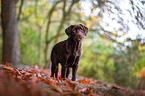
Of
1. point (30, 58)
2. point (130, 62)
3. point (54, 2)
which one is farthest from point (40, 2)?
point (130, 62)

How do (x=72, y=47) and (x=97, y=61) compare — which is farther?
(x=97, y=61)

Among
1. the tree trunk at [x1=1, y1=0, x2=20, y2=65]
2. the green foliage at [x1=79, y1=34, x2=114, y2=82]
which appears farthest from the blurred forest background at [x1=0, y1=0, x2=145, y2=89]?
the tree trunk at [x1=1, y1=0, x2=20, y2=65]

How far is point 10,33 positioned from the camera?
8125 millimetres

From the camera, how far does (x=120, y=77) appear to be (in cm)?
1658

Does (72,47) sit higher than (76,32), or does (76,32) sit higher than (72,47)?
(76,32)

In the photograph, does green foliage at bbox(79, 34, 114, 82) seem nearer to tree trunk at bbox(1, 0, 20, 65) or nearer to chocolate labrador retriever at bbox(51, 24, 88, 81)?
tree trunk at bbox(1, 0, 20, 65)

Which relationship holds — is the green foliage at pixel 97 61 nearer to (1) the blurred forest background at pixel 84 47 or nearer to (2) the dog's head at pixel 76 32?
(1) the blurred forest background at pixel 84 47

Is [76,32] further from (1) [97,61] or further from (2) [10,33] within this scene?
(1) [97,61]

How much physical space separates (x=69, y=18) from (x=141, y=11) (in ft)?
31.4

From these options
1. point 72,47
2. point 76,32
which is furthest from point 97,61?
point 76,32

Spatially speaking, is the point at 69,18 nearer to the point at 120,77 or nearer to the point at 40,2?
the point at 40,2

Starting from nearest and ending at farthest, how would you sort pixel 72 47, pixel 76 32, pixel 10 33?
1. pixel 76 32
2. pixel 72 47
3. pixel 10 33

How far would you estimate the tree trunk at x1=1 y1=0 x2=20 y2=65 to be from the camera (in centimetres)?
776

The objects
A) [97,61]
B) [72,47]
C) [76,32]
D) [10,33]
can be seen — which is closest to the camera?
[76,32]
